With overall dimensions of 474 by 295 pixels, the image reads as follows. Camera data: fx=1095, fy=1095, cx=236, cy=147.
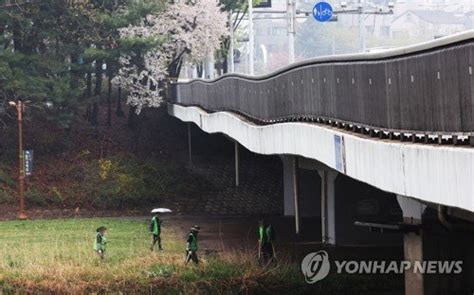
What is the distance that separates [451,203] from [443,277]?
288 inches

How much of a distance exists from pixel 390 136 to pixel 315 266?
10851 millimetres

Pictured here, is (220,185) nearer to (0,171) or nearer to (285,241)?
(0,171)

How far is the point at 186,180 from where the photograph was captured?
162 ft

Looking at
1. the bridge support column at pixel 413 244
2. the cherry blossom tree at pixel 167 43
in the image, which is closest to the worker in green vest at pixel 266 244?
the bridge support column at pixel 413 244

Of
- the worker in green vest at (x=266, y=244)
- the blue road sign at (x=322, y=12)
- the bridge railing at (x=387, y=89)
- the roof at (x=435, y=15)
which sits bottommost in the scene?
the worker in green vest at (x=266, y=244)

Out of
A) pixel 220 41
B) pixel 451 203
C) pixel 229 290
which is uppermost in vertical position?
pixel 220 41

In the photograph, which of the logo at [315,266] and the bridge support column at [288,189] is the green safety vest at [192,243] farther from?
the bridge support column at [288,189]

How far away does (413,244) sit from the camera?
65.1 ft

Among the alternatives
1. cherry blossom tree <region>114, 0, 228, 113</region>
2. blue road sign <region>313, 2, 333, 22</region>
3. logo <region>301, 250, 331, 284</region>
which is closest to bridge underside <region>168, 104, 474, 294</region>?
logo <region>301, 250, 331, 284</region>

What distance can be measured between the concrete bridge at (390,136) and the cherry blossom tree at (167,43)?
2175 centimetres

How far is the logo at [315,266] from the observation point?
2512 centimetres

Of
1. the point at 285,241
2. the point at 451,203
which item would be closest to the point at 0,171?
the point at 285,241

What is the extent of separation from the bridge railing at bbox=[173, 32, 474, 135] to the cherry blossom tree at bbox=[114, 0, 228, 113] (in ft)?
82.1

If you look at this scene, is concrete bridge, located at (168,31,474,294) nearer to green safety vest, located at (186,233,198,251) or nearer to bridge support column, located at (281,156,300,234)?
green safety vest, located at (186,233,198,251)
